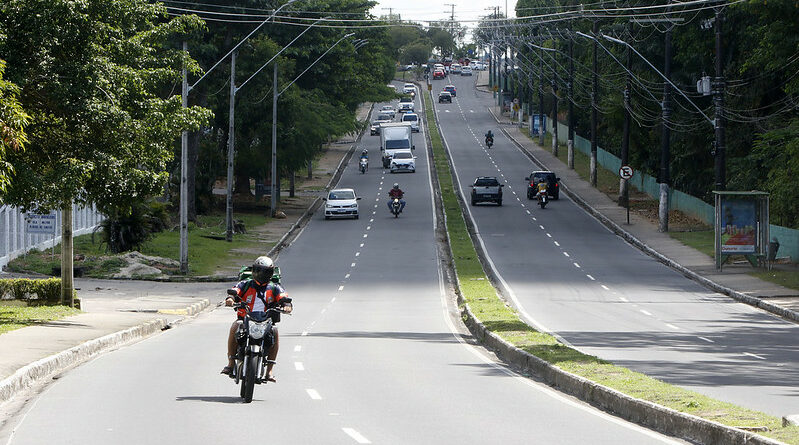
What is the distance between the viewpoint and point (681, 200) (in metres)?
67.1

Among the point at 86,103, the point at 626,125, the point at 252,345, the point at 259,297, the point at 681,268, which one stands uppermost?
the point at 626,125

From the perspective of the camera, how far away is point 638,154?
74.5m

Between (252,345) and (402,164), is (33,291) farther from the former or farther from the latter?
(402,164)

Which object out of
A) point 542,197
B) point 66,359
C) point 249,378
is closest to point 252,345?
point 249,378

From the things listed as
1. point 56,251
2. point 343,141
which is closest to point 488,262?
point 56,251

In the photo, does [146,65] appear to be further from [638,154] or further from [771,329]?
[638,154]

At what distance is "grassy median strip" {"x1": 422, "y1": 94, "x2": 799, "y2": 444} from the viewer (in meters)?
12.5

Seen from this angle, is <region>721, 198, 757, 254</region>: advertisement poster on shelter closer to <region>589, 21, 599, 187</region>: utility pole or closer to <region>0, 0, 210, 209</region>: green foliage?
<region>0, 0, 210, 209</region>: green foliage

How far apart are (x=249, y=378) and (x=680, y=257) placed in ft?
121

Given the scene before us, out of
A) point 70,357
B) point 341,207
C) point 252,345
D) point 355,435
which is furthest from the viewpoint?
point 341,207

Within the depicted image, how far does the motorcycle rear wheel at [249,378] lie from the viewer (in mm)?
14805

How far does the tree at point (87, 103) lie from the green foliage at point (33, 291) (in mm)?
3886

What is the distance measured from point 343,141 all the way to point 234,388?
113532 mm

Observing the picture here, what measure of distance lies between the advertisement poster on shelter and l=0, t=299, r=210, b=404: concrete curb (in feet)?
71.0
